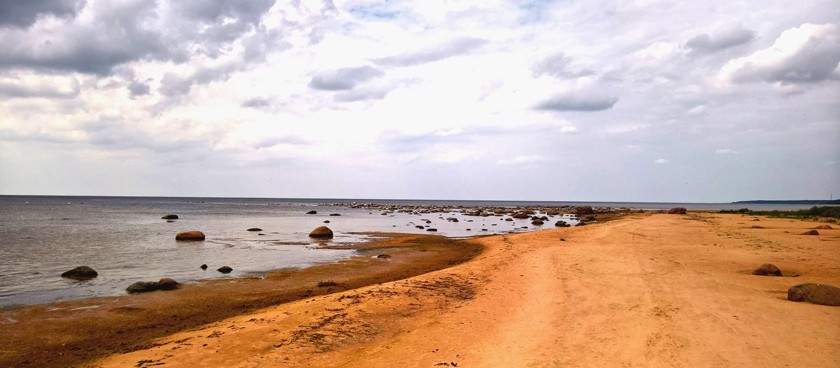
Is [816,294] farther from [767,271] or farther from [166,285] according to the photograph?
[166,285]

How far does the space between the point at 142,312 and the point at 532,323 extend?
10.1 meters

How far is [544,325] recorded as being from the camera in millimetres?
10156

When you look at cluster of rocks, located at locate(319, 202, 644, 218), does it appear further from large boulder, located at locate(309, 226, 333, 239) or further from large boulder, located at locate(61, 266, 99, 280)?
large boulder, located at locate(61, 266, 99, 280)

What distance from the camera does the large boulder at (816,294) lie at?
1139 cm

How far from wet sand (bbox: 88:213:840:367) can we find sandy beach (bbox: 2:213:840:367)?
0.12 feet

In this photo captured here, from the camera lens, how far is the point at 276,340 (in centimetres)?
923

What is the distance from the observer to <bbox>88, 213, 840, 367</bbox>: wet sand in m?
8.16

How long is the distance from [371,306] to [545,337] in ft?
15.1

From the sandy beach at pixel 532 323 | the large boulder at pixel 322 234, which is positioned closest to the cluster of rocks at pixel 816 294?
the sandy beach at pixel 532 323

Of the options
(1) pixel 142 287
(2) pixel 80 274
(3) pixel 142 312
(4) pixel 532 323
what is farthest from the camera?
(2) pixel 80 274

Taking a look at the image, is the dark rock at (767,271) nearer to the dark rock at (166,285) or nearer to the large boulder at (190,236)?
the dark rock at (166,285)

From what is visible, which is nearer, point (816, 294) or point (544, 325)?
point (544, 325)

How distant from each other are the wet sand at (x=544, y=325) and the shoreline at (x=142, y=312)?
4.04 feet

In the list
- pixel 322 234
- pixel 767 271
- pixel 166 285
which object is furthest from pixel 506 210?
pixel 166 285
